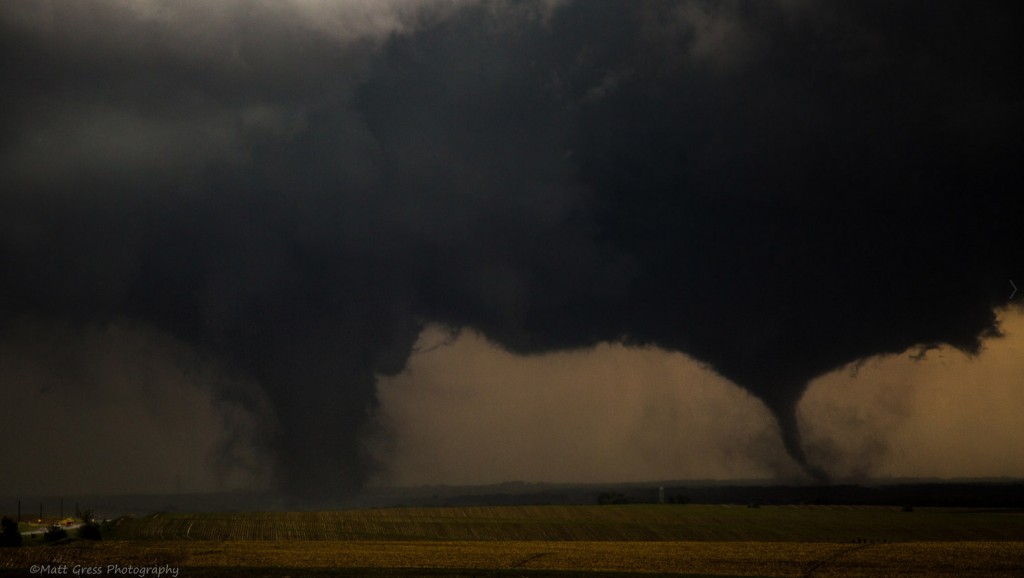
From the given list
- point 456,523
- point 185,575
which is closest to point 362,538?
point 456,523

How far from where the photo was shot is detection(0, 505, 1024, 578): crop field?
255 feet

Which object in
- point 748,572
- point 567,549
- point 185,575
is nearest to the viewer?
point 185,575

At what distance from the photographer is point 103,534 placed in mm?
108938

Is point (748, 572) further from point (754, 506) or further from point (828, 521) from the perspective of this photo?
point (754, 506)

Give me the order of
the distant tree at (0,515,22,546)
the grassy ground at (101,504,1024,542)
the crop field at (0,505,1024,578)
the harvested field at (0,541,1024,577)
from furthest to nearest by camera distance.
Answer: the grassy ground at (101,504,1024,542) → the distant tree at (0,515,22,546) → the crop field at (0,505,1024,578) → the harvested field at (0,541,1024,577)

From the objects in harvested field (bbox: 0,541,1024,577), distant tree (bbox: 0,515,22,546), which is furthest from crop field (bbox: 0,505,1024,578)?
distant tree (bbox: 0,515,22,546)

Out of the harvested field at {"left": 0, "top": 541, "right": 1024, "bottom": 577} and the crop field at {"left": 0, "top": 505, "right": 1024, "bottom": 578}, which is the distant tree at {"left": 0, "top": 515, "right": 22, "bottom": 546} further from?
the harvested field at {"left": 0, "top": 541, "right": 1024, "bottom": 577}

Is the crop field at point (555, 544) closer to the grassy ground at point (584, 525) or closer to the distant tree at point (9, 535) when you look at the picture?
the grassy ground at point (584, 525)

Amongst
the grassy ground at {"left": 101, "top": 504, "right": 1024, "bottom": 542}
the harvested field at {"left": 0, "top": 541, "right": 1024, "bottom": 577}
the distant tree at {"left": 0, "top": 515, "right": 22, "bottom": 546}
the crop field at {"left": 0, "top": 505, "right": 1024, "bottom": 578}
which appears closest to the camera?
the harvested field at {"left": 0, "top": 541, "right": 1024, "bottom": 577}

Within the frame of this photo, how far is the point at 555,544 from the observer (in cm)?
Answer: 10162

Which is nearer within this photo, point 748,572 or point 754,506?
point 748,572

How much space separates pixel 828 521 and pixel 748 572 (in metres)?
61.3

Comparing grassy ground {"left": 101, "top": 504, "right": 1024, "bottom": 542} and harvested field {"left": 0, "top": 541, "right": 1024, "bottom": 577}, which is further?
grassy ground {"left": 101, "top": 504, "right": 1024, "bottom": 542}

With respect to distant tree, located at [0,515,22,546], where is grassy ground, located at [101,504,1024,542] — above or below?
above
